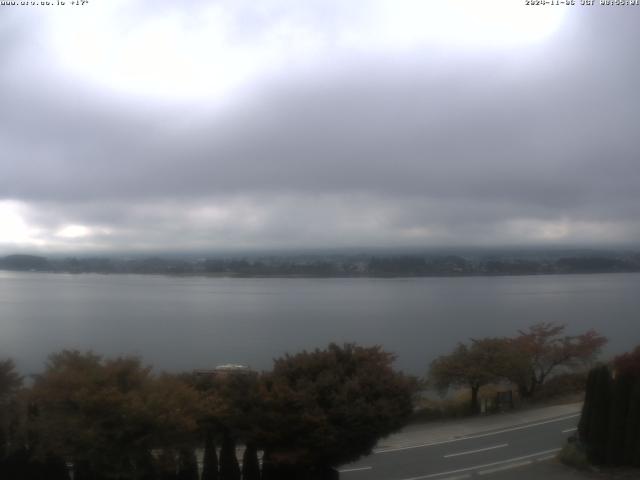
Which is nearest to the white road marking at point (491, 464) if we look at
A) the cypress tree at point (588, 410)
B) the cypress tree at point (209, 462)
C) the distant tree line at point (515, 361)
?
the cypress tree at point (588, 410)

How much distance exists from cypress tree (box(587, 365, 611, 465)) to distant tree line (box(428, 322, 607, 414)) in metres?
11.3

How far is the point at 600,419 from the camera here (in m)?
14.5

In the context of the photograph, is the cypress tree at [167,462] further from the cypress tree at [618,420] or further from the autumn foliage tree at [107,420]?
the cypress tree at [618,420]

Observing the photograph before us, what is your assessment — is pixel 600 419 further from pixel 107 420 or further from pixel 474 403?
pixel 474 403

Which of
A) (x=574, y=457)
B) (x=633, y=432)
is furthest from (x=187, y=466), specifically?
(x=633, y=432)

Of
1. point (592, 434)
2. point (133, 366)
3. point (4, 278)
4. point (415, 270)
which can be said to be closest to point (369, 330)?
point (415, 270)

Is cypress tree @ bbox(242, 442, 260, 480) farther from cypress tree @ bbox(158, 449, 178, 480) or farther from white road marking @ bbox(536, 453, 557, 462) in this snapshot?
white road marking @ bbox(536, 453, 557, 462)

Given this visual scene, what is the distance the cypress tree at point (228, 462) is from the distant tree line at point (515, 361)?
15.6 meters

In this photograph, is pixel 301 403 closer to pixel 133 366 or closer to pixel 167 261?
pixel 133 366

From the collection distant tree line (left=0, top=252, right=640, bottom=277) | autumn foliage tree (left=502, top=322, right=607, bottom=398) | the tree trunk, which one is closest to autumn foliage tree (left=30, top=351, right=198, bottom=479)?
the tree trunk

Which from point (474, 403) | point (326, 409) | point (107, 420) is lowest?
point (474, 403)

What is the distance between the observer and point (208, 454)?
39.9 feet

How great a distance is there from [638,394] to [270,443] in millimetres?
7878

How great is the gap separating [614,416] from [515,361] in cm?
1383
